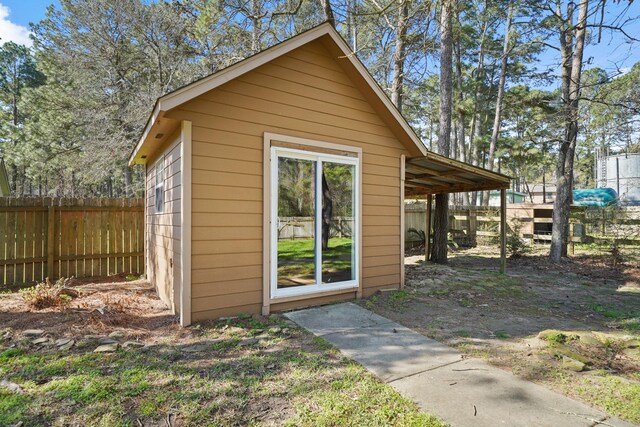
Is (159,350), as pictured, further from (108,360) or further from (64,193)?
(64,193)

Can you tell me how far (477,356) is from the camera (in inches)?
122

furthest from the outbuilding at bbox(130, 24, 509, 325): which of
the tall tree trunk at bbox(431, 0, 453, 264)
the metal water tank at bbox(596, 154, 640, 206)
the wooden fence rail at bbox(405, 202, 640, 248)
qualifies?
the metal water tank at bbox(596, 154, 640, 206)

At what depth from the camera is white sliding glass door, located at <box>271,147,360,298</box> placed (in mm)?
4359

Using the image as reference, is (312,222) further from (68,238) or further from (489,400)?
(68,238)

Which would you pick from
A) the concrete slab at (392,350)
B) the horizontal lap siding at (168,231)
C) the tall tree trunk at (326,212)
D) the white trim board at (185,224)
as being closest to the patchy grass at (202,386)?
the concrete slab at (392,350)

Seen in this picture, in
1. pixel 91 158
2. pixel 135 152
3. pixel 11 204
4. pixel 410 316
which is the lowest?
pixel 410 316

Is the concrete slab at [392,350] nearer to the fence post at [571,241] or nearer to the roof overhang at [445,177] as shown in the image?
the roof overhang at [445,177]

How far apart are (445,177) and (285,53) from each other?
4598mm

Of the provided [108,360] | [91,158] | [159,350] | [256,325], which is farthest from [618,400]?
[91,158]

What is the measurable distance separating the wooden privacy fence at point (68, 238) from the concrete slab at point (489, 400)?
6.64 meters

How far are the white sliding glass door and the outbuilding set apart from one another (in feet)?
0.05

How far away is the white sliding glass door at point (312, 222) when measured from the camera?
14.3 feet

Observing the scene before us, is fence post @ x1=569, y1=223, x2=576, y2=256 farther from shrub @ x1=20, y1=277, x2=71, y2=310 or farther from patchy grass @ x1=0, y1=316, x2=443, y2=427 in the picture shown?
shrub @ x1=20, y1=277, x2=71, y2=310

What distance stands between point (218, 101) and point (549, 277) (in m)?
7.38
